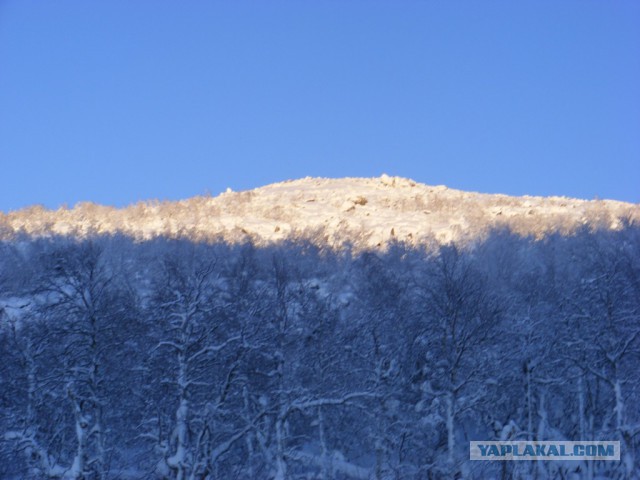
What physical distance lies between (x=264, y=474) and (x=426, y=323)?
7837mm

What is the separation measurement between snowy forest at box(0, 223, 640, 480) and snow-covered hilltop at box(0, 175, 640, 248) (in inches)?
1090

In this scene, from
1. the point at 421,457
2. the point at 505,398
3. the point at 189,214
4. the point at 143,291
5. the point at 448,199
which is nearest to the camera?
the point at 421,457

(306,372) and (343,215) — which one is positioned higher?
(343,215)

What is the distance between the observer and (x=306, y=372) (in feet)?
93.7

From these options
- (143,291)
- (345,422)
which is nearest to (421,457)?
(345,422)

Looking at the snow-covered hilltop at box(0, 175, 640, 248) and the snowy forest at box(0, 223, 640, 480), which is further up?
the snow-covered hilltop at box(0, 175, 640, 248)

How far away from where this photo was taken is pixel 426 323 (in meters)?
30.0

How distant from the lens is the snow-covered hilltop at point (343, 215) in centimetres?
6794

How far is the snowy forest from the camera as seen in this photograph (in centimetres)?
2436

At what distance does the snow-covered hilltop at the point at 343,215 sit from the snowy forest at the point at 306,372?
2767 cm

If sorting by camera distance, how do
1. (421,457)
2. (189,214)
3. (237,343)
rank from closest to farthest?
(237,343), (421,457), (189,214)

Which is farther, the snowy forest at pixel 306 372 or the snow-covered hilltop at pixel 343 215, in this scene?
the snow-covered hilltop at pixel 343 215

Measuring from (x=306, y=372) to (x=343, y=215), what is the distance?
173ft

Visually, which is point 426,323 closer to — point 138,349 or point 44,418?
point 138,349
